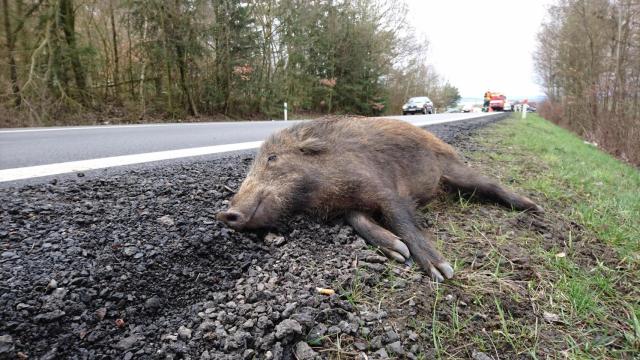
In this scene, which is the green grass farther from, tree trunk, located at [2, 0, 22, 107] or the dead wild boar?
tree trunk, located at [2, 0, 22, 107]

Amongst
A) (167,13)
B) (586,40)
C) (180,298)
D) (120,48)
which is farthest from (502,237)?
(586,40)

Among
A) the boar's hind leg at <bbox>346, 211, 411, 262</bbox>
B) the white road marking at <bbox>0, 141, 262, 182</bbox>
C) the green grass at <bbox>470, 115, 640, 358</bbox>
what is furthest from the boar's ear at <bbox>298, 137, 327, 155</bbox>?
the white road marking at <bbox>0, 141, 262, 182</bbox>

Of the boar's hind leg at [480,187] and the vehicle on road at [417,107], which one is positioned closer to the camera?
the boar's hind leg at [480,187]

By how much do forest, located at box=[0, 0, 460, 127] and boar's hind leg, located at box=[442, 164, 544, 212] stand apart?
13172mm

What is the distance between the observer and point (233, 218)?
260cm

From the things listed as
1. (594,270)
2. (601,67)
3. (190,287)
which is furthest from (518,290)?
(601,67)

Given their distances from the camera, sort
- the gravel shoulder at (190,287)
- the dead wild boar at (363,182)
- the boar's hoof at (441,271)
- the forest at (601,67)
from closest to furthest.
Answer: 1. the gravel shoulder at (190,287)
2. the boar's hoof at (441,271)
3. the dead wild boar at (363,182)
4. the forest at (601,67)

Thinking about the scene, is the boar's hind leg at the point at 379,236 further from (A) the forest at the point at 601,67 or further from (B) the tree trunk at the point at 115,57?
(B) the tree trunk at the point at 115,57

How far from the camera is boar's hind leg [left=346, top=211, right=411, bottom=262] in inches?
105

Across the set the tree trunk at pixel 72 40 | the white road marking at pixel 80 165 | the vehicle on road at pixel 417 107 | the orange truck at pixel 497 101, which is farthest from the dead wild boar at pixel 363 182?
the orange truck at pixel 497 101

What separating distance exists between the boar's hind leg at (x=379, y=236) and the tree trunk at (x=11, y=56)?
14261 mm

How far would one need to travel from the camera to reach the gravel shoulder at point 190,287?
5.73ft

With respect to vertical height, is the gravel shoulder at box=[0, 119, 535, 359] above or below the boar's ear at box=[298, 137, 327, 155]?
below

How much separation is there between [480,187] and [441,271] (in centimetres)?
164
